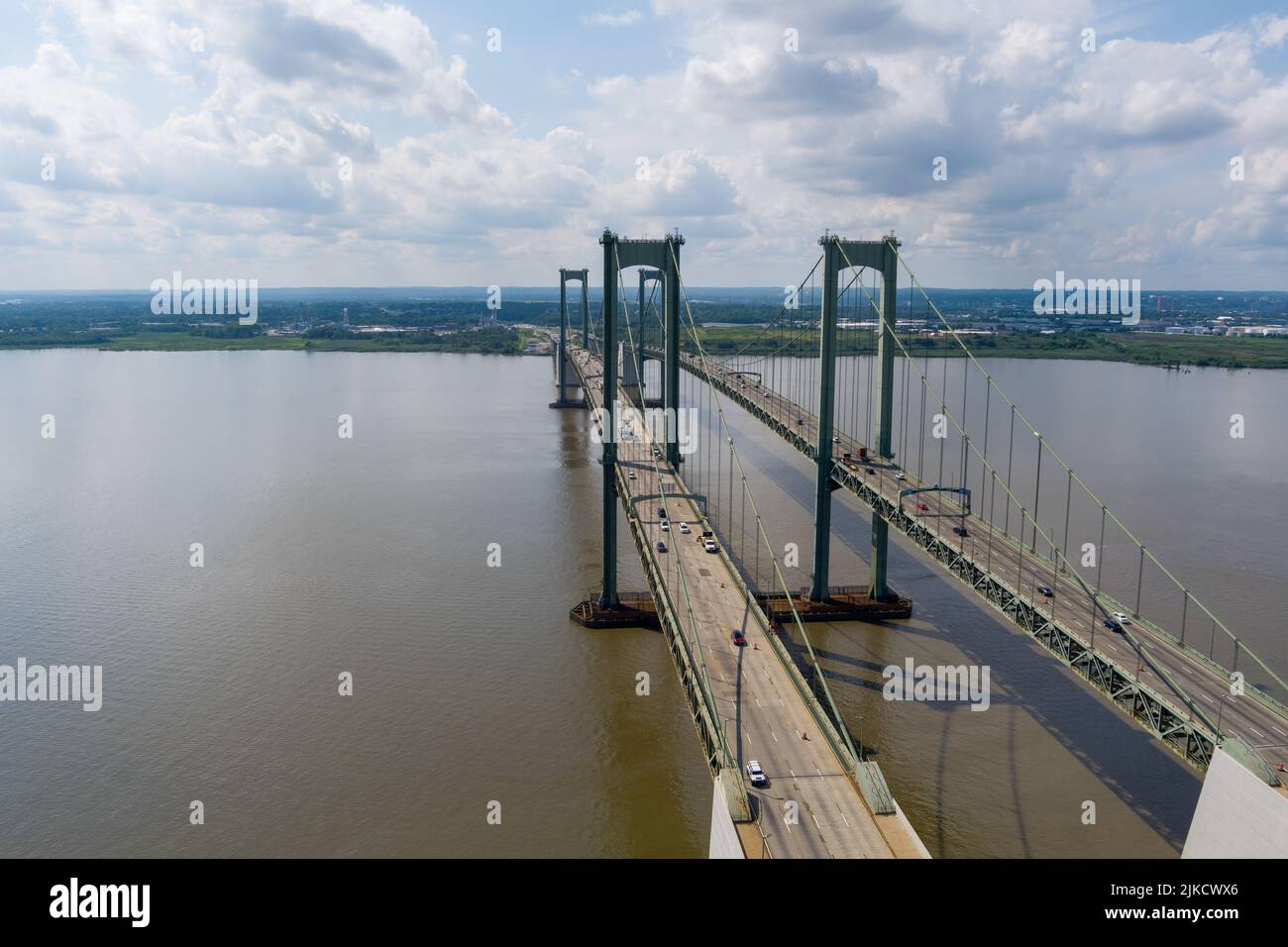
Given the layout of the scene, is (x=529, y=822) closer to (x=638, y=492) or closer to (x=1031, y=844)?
(x=1031, y=844)

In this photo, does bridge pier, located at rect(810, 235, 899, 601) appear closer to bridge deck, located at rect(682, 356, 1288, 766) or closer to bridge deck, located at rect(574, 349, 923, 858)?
bridge deck, located at rect(682, 356, 1288, 766)

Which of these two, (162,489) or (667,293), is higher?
(667,293)

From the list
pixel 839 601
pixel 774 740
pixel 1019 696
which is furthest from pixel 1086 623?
pixel 839 601

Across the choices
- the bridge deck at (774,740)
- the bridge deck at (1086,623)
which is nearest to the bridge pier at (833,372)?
the bridge deck at (1086,623)

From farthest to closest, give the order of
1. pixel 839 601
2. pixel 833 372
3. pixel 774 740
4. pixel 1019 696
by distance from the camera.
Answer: pixel 839 601 < pixel 833 372 < pixel 1019 696 < pixel 774 740

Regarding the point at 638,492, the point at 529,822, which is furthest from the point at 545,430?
the point at 529,822

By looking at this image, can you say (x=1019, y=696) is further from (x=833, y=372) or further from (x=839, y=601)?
(x=833, y=372)
